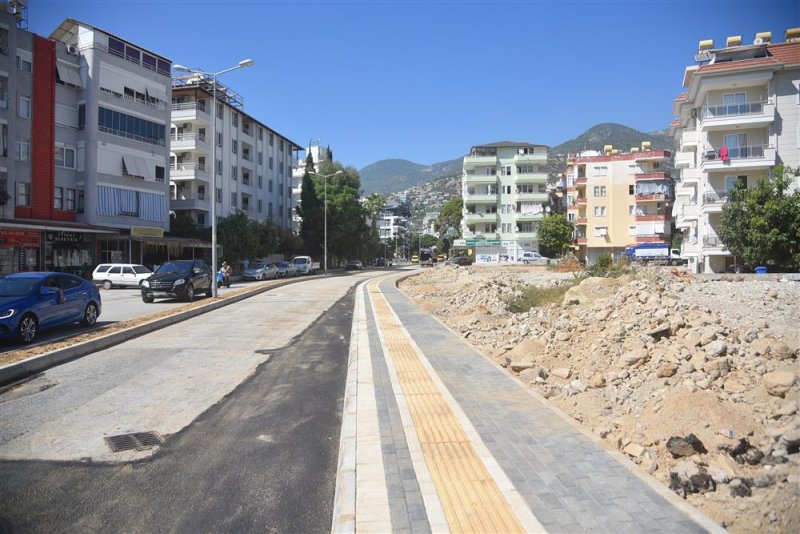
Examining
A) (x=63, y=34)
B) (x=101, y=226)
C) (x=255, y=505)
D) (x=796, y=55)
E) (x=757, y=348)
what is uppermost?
(x=63, y=34)

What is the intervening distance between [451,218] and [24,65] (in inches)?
3019

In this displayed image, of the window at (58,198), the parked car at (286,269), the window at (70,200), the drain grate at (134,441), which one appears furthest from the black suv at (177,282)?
the parked car at (286,269)

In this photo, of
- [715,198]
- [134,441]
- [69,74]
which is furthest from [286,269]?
[134,441]

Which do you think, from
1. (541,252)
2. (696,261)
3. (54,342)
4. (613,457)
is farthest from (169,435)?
(541,252)

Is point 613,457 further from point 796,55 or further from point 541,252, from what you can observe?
point 541,252

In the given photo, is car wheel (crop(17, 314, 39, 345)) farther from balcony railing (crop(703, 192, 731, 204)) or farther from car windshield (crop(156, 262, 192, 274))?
balcony railing (crop(703, 192, 731, 204))

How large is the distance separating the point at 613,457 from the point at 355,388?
12.1 ft

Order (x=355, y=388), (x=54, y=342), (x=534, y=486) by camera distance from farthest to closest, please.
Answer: (x=54, y=342) < (x=355, y=388) < (x=534, y=486)

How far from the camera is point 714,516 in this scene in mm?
3914

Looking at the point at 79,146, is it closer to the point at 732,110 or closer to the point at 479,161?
the point at 732,110

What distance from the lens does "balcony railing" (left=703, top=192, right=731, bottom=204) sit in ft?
117

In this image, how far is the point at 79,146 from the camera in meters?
35.9

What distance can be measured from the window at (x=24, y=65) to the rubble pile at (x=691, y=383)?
113 feet

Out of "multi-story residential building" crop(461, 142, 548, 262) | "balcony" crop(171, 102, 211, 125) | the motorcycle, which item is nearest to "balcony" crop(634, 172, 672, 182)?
"multi-story residential building" crop(461, 142, 548, 262)
